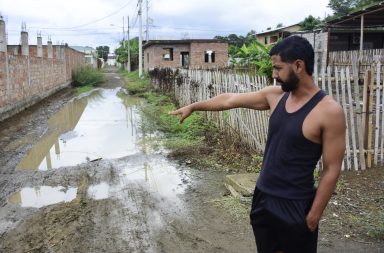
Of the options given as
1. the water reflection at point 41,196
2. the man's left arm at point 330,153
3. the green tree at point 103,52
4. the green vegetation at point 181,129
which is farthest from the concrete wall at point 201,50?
the green tree at point 103,52

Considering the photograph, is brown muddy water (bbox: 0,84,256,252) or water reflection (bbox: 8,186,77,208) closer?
brown muddy water (bbox: 0,84,256,252)

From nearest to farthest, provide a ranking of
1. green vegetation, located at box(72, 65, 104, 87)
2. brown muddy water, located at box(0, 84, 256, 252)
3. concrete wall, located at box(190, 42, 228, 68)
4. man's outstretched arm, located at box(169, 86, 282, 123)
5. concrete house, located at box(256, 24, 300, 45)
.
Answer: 1. man's outstretched arm, located at box(169, 86, 282, 123)
2. brown muddy water, located at box(0, 84, 256, 252)
3. green vegetation, located at box(72, 65, 104, 87)
4. concrete wall, located at box(190, 42, 228, 68)
5. concrete house, located at box(256, 24, 300, 45)

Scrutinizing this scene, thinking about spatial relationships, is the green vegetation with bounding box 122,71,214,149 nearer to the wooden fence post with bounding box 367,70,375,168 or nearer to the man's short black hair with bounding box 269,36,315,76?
the wooden fence post with bounding box 367,70,375,168

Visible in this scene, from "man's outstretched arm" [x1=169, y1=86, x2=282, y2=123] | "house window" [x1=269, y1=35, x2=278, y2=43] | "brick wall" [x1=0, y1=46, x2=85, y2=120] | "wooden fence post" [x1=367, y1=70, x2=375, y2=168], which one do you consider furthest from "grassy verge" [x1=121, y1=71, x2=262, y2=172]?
"house window" [x1=269, y1=35, x2=278, y2=43]

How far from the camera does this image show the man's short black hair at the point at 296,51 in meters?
2.08

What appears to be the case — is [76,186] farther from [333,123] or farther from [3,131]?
[3,131]

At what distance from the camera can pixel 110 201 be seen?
550 cm

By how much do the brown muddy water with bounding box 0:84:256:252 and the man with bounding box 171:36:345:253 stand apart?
1971mm

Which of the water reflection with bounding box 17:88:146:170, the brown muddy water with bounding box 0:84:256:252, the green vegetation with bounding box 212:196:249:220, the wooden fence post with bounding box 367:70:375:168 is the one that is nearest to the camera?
the brown muddy water with bounding box 0:84:256:252

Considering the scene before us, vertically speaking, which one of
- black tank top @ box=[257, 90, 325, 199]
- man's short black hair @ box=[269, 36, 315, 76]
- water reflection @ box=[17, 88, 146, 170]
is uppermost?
man's short black hair @ box=[269, 36, 315, 76]

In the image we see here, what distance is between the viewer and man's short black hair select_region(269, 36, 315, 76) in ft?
6.82

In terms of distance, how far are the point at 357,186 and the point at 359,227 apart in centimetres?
129

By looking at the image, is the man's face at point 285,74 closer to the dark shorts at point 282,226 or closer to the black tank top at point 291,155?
the black tank top at point 291,155

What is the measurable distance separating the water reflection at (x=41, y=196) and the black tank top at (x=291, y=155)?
412 cm
